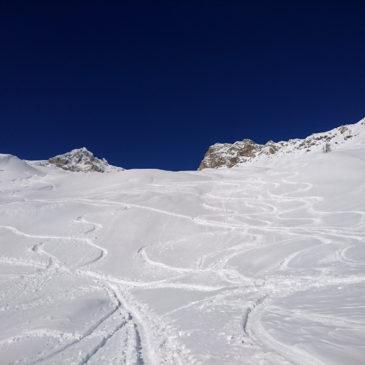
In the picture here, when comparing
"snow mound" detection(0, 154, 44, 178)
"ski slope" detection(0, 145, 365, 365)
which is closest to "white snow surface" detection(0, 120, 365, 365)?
"ski slope" detection(0, 145, 365, 365)

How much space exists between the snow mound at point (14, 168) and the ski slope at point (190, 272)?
1904cm

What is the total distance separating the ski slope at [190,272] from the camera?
8578mm

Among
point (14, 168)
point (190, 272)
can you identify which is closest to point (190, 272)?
point (190, 272)

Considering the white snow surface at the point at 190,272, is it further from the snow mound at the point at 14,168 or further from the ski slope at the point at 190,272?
the snow mound at the point at 14,168

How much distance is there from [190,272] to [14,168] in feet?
153

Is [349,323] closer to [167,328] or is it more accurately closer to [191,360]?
[191,360]

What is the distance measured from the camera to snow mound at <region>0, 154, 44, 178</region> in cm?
5306

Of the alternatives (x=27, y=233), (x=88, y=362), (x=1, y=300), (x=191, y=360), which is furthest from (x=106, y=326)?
(x=27, y=233)

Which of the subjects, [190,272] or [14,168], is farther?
[14,168]

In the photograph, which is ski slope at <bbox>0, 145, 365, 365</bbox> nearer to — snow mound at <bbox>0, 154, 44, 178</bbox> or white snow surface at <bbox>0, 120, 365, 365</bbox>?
white snow surface at <bbox>0, 120, 365, 365</bbox>

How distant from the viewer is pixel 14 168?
56.1 metres

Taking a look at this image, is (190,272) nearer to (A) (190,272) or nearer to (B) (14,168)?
(A) (190,272)

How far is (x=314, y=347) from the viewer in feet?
25.3

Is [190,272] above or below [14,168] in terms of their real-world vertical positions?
below
